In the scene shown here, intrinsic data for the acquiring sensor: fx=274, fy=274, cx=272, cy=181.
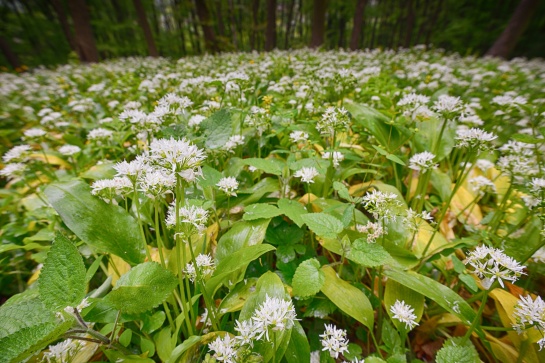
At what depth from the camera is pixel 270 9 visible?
1262 cm

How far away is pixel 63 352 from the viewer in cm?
94

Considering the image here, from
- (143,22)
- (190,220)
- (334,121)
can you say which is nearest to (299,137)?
(334,121)

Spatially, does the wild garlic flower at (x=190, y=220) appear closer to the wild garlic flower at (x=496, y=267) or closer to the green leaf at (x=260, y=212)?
the green leaf at (x=260, y=212)

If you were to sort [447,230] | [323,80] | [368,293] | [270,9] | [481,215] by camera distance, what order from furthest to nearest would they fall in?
[270,9] < [323,80] < [481,215] < [447,230] < [368,293]

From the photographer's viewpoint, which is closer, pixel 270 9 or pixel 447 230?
pixel 447 230

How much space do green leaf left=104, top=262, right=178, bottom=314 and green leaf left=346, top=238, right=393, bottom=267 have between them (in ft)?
2.08

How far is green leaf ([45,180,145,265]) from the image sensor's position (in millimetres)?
1137

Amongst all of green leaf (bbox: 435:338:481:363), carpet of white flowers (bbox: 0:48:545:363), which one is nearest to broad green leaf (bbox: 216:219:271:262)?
carpet of white flowers (bbox: 0:48:545:363)

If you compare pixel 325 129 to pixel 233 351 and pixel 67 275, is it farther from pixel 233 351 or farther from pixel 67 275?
pixel 67 275

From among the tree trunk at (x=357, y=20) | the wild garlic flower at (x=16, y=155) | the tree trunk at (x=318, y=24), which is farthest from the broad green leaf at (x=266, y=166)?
the tree trunk at (x=357, y=20)

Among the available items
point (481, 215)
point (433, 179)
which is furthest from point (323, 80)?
point (481, 215)

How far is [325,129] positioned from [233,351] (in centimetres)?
120

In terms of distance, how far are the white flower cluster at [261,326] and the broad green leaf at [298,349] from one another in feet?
0.43

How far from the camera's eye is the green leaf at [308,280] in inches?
36.3
